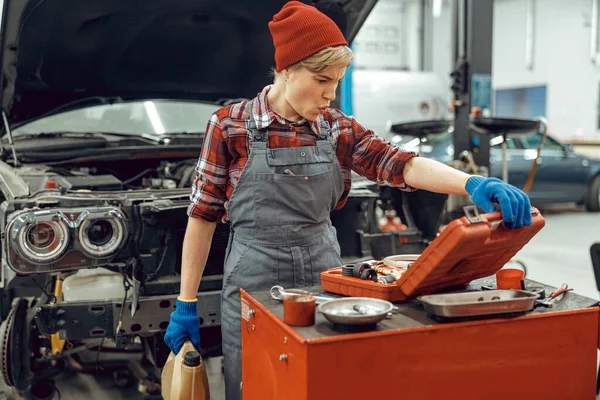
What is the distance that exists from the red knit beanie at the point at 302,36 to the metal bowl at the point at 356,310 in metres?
0.68

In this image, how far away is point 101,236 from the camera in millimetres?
2471

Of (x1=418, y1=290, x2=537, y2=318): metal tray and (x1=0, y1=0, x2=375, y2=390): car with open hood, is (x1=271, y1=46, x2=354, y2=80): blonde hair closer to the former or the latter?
(x1=418, y1=290, x2=537, y2=318): metal tray

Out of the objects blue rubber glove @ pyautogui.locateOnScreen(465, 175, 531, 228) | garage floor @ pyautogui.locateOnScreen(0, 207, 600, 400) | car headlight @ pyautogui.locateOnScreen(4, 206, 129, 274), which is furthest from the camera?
garage floor @ pyautogui.locateOnScreen(0, 207, 600, 400)

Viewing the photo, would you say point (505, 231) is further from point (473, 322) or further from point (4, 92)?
point (4, 92)

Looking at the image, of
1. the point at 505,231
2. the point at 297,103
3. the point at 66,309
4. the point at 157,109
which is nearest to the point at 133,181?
the point at 157,109

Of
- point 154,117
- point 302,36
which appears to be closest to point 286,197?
point 302,36

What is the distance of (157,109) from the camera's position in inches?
147

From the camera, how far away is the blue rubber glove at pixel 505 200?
1.46 m

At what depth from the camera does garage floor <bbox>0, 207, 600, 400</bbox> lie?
10.1ft

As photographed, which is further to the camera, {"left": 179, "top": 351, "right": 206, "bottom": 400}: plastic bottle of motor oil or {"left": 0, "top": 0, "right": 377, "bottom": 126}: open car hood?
{"left": 0, "top": 0, "right": 377, "bottom": 126}: open car hood

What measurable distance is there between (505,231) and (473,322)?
240mm

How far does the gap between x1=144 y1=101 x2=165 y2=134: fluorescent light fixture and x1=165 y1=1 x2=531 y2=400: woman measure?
1853 mm

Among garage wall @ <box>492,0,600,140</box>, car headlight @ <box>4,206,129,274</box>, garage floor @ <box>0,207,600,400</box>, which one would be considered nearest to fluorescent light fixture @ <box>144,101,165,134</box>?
car headlight @ <box>4,206,129,274</box>

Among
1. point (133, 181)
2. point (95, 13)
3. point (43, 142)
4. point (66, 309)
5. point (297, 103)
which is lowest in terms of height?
point (66, 309)
